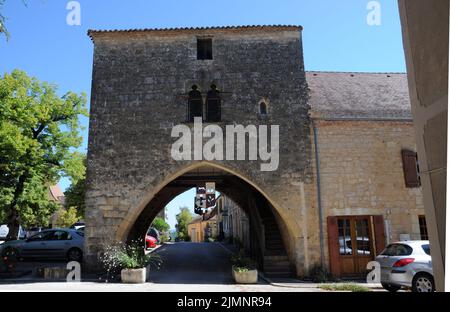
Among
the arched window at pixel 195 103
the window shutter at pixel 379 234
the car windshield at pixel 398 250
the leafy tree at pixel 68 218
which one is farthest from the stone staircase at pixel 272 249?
the leafy tree at pixel 68 218

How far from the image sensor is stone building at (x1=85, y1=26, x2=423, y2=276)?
1128cm

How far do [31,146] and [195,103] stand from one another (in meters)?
7.28

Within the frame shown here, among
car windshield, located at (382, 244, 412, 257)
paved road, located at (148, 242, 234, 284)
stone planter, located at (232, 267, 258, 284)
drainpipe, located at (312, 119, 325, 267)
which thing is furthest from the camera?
drainpipe, located at (312, 119, 325, 267)

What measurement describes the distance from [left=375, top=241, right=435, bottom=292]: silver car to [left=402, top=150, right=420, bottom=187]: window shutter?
12.1ft

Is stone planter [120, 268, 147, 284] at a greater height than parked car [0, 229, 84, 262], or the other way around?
parked car [0, 229, 84, 262]

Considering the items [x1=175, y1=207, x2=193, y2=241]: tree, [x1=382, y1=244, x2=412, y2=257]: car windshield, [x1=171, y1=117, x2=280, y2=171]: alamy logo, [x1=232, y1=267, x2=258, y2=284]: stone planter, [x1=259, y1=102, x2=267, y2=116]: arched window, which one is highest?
[x1=259, y1=102, x2=267, y2=116]: arched window

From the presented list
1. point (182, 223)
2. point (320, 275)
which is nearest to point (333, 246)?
point (320, 275)

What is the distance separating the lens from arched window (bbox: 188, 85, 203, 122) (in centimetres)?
1209

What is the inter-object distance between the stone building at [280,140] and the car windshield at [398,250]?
246 cm

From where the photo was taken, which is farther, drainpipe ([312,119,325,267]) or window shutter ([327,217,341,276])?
drainpipe ([312,119,325,267])

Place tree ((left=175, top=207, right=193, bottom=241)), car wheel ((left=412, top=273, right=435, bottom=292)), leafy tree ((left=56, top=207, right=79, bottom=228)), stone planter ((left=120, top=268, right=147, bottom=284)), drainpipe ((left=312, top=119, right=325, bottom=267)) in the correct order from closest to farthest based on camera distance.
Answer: car wheel ((left=412, top=273, right=435, bottom=292)) → stone planter ((left=120, top=268, right=147, bottom=284)) → drainpipe ((left=312, top=119, right=325, bottom=267)) → leafy tree ((left=56, top=207, right=79, bottom=228)) → tree ((left=175, top=207, right=193, bottom=241))

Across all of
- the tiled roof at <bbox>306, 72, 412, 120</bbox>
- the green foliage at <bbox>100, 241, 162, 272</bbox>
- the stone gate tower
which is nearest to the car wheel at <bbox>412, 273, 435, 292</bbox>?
the stone gate tower

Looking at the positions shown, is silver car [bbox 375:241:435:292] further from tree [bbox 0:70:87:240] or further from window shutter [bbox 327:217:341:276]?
tree [bbox 0:70:87:240]

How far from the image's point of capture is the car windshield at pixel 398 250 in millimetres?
8242
